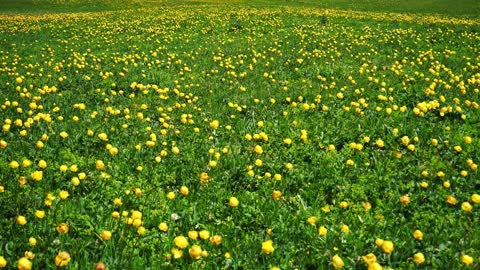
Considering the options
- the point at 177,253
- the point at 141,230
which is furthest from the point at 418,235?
the point at 141,230

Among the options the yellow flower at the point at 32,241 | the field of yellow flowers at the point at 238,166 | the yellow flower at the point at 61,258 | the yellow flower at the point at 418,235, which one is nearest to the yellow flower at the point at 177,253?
the field of yellow flowers at the point at 238,166

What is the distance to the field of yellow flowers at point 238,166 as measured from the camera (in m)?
3.28

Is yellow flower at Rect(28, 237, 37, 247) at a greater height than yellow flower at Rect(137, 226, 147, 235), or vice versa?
yellow flower at Rect(28, 237, 37, 247)

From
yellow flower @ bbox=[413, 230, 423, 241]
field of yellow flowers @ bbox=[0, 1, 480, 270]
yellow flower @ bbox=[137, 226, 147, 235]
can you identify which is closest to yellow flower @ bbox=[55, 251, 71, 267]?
field of yellow flowers @ bbox=[0, 1, 480, 270]

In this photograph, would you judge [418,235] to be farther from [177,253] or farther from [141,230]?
[141,230]

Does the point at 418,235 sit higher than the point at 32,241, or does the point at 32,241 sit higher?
the point at 32,241

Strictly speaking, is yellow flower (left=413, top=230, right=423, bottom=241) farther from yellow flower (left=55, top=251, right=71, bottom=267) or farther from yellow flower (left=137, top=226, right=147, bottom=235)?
yellow flower (left=55, top=251, right=71, bottom=267)

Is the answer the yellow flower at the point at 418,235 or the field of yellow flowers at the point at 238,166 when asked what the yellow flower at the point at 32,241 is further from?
the yellow flower at the point at 418,235

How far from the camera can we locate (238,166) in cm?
479

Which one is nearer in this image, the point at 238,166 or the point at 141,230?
the point at 141,230

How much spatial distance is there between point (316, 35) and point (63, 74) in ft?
32.0

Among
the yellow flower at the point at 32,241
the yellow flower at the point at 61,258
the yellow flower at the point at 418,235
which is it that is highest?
the yellow flower at the point at 61,258

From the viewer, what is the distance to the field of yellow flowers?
3279 mm

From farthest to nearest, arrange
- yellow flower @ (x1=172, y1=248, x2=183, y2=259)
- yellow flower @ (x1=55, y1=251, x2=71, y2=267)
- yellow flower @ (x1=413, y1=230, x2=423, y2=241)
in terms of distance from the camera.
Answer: yellow flower @ (x1=413, y1=230, x2=423, y2=241), yellow flower @ (x1=172, y1=248, x2=183, y2=259), yellow flower @ (x1=55, y1=251, x2=71, y2=267)
